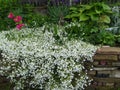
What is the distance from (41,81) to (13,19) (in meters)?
1.39

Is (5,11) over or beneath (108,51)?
over

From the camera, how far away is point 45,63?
5.52m

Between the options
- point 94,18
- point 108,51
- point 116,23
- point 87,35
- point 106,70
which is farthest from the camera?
point 116,23

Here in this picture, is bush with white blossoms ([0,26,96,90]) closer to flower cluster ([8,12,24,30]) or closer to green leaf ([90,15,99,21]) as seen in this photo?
flower cluster ([8,12,24,30])

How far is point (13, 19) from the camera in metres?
6.46

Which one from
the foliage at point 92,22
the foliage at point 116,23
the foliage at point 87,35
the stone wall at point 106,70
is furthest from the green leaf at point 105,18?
the stone wall at point 106,70

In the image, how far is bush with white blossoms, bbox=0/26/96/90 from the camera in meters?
5.50

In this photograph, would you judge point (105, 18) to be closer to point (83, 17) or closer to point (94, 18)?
point (94, 18)

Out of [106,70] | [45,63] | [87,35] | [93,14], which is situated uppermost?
[93,14]

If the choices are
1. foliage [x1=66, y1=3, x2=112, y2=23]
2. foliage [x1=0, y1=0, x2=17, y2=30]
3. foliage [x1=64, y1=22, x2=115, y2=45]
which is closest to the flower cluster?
foliage [x1=0, y1=0, x2=17, y2=30]

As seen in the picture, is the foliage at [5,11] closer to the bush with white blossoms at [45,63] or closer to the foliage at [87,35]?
the bush with white blossoms at [45,63]

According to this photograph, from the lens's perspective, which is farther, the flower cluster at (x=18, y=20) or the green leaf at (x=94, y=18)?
the green leaf at (x=94, y=18)

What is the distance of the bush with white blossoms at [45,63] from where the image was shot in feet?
18.1

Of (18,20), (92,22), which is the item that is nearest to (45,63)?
(18,20)
